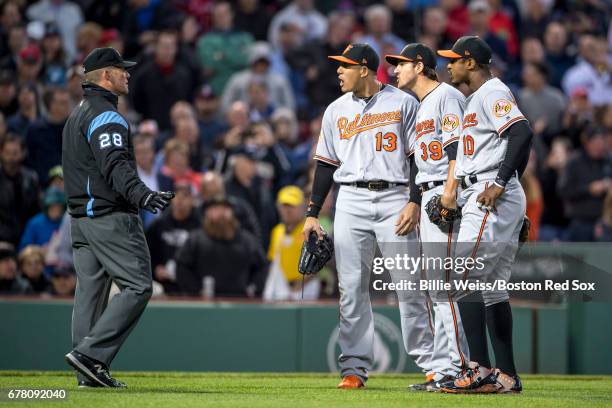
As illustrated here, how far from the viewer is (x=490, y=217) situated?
727 centimetres

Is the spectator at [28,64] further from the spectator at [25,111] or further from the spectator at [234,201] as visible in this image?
the spectator at [234,201]

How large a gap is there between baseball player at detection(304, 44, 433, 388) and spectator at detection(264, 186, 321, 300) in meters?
3.17

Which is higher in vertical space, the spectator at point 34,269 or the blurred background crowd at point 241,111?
the blurred background crowd at point 241,111

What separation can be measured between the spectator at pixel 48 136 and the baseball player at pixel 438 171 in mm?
5388

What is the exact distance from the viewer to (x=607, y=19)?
1694 centimetres

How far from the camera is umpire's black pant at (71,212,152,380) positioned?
7.05 metres

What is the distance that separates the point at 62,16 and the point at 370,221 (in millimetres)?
8042

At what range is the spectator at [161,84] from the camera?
1405 cm

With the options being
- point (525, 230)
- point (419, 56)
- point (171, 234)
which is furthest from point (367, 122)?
point (171, 234)

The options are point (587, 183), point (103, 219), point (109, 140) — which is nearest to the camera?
point (109, 140)

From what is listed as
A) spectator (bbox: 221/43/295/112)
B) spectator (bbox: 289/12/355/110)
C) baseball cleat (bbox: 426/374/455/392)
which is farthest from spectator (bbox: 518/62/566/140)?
baseball cleat (bbox: 426/374/455/392)

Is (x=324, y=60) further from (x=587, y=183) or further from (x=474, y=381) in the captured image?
(x=474, y=381)

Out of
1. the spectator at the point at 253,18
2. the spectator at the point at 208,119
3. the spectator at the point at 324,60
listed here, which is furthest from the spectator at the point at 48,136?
the spectator at the point at 253,18

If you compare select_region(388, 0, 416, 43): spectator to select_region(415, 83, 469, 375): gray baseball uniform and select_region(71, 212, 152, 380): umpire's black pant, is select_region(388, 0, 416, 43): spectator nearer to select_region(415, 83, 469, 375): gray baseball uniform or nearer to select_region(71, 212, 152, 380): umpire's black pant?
select_region(415, 83, 469, 375): gray baseball uniform
